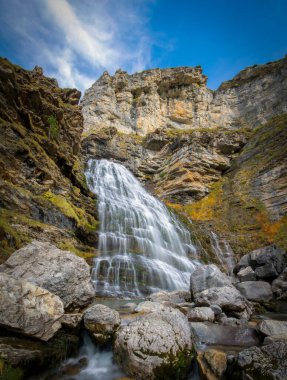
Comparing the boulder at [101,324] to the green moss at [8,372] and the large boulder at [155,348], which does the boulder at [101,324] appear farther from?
the green moss at [8,372]

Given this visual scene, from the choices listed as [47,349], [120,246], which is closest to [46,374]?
[47,349]

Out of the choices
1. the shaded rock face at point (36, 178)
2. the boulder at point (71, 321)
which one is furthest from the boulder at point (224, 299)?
the shaded rock face at point (36, 178)

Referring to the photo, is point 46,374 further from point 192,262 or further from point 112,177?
point 112,177

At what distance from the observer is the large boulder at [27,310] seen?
3.94m

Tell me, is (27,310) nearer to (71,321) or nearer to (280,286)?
(71,321)

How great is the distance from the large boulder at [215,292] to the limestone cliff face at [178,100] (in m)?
44.8

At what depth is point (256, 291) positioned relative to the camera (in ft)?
36.9

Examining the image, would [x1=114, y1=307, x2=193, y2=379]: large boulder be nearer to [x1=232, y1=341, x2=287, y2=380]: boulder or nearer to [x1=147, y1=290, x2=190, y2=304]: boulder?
[x1=232, y1=341, x2=287, y2=380]: boulder

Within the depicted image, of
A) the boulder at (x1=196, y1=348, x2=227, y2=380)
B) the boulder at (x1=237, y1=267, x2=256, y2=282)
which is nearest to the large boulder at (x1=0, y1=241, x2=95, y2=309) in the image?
the boulder at (x1=196, y1=348, x2=227, y2=380)

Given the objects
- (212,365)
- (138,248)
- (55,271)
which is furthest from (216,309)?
(138,248)

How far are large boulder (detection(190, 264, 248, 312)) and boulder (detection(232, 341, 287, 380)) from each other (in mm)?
3943

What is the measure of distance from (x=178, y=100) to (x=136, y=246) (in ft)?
166

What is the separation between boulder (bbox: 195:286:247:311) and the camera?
7.41 meters

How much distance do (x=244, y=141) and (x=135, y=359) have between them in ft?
124
